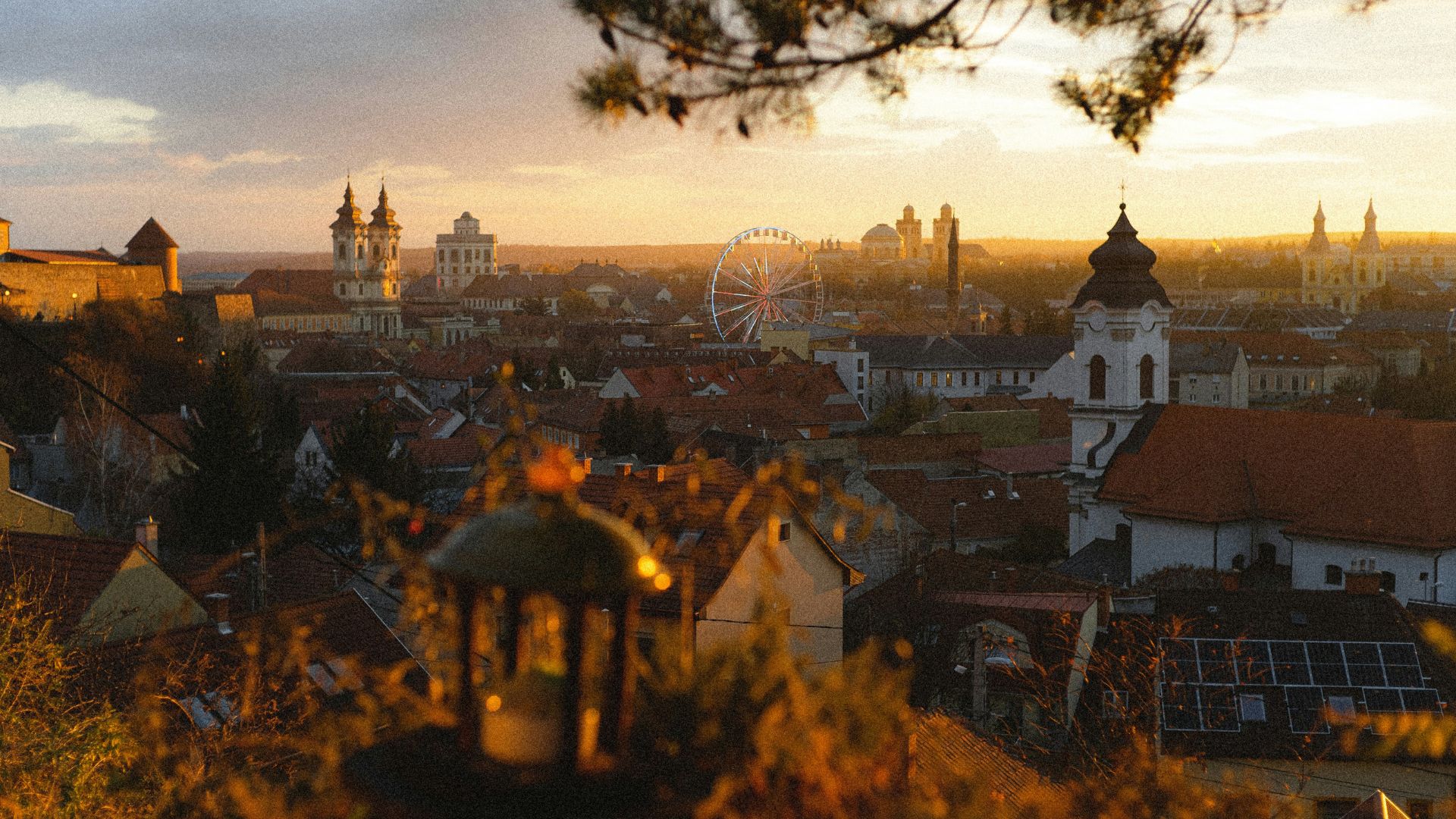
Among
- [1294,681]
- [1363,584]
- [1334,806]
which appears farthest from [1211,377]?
[1334,806]

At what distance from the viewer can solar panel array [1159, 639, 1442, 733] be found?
44.1ft

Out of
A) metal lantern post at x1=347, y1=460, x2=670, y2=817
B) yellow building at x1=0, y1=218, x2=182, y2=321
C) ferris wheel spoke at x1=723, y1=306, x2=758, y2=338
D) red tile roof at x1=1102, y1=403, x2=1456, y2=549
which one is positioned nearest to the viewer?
metal lantern post at x1=347, y1=460, x2=670, y2=817

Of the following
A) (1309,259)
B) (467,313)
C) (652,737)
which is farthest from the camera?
(1309,259)

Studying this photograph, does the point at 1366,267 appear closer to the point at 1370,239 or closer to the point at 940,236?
the point at 1370,239

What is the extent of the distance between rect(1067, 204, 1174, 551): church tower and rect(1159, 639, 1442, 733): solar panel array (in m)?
13.5

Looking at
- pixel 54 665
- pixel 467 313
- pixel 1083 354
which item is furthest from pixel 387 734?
pixel 467 313

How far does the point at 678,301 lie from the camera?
156750 mm

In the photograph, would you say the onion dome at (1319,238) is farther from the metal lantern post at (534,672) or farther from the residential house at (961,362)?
the metal lantern post at (534,672)

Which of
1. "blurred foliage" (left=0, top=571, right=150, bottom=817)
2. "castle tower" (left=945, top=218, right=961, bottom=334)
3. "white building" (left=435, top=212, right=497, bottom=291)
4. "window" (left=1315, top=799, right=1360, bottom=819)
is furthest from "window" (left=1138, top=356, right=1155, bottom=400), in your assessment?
"white building" (left=435, top=212, right=497, bottom=291)

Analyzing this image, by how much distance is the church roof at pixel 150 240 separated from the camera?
76.8 metres

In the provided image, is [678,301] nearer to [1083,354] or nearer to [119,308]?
[119,308]

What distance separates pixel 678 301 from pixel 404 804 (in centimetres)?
15484

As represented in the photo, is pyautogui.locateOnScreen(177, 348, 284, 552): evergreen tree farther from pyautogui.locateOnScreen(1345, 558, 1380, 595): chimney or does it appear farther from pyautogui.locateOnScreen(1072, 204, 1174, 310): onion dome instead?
pyautogui.locateOnScreen(1345, 558, 1380, 595): chimney

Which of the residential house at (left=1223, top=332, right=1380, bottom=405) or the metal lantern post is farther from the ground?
the metal lantern post
